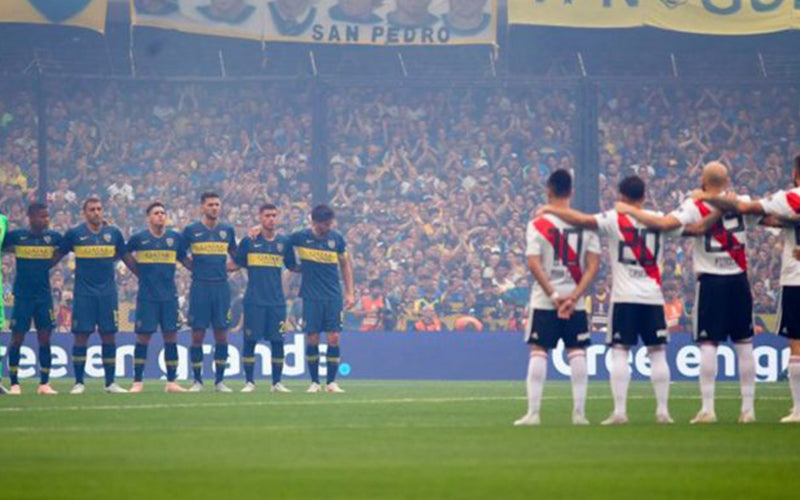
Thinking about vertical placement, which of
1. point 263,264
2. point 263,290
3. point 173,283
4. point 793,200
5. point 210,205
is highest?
point 793,200

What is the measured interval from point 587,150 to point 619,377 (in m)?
17.1

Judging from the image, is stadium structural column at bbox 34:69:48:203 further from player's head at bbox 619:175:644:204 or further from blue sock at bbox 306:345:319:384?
player's head at bbox 619:175:644:204

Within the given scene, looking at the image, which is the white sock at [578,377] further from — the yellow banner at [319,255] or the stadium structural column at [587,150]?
the stadium structural column at [587,150]

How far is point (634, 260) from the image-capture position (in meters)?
15.3

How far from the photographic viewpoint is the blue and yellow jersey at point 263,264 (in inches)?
922

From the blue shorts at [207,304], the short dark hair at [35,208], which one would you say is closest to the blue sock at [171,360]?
the blue shorts at [207,304]

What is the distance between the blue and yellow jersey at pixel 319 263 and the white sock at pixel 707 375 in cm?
822

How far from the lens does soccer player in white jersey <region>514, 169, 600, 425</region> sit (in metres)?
14.9

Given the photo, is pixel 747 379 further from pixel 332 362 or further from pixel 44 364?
pixel 44 364

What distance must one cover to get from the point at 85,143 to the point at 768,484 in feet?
87.7

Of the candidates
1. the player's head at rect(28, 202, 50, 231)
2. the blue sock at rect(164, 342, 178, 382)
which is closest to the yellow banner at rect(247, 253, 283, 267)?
the blue sock at rect(164, 342, 178, 382)

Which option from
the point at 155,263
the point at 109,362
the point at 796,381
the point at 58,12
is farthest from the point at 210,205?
the point at 58,12

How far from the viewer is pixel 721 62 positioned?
36.4 m

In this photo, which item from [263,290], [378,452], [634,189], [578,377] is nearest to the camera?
[378,452]
